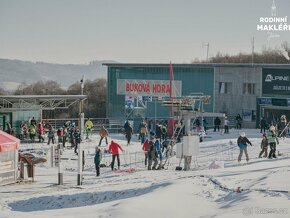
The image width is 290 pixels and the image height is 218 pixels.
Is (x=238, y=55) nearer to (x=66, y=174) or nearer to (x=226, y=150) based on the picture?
(x=226, y=150)

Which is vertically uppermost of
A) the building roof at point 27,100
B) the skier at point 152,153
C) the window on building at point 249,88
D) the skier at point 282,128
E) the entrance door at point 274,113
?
the window on building at point 249,88

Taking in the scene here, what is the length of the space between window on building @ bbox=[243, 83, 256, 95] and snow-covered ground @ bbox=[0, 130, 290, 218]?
24159 millimetres

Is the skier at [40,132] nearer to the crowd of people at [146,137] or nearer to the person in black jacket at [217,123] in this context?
the crowd of people at [146,137]

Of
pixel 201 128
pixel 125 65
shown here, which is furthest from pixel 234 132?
pixel 125 65

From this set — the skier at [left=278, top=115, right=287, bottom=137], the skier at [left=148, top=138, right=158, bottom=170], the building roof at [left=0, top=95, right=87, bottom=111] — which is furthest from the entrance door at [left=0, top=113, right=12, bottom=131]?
the skier at [left=278, top=115, right=287, bottom=137]

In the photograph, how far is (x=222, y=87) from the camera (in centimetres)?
5175

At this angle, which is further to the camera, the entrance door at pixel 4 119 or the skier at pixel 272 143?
the entrance door at pixel 4 119

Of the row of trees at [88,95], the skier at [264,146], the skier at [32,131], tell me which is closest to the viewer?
the skier at [264,146]

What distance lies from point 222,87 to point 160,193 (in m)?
34.2

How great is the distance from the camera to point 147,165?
26.3 m

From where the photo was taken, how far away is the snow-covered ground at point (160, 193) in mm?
16250

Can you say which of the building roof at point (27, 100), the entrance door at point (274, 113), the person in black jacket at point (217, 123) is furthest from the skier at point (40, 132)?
the entrance door at point (274, 113)

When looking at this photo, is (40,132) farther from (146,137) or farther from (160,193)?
(160,193)

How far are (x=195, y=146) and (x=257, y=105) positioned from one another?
26087 mm
